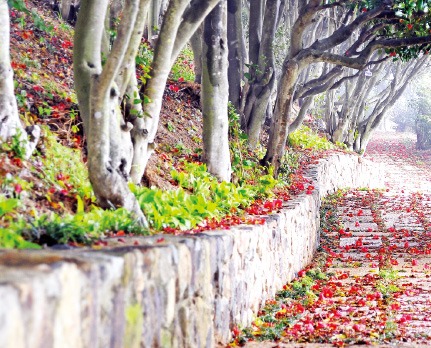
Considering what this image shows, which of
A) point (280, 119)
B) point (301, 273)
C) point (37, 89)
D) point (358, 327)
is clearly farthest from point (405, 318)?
point (280, 119)

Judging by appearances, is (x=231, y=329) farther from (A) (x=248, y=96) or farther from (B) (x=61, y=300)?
(A) (x=248, y=96)

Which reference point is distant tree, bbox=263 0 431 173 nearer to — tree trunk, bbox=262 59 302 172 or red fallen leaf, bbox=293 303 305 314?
tree trunk, bbox=262 59 302 172

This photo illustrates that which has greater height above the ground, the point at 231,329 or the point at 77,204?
the point at 77,204

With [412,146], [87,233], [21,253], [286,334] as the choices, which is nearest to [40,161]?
[87,233]

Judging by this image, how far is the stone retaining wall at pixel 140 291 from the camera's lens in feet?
9.04

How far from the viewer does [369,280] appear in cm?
954

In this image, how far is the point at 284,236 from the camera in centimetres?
933

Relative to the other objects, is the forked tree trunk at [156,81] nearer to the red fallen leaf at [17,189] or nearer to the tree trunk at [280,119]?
the red fallen leaf at [17,189]

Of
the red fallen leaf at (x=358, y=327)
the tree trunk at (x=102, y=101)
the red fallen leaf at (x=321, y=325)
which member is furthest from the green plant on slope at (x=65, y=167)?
the red fallen leaf at (x=358, y=327)

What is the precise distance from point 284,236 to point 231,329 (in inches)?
120

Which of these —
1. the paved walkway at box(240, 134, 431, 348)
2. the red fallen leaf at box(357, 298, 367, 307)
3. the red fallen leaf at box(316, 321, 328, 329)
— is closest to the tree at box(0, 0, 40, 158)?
the paved walkway at box(240, 134, 431, 348)

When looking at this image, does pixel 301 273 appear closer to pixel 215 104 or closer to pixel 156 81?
pixel 215 104

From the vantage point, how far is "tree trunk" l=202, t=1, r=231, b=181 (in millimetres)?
10070

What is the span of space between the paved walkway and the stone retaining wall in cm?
56
